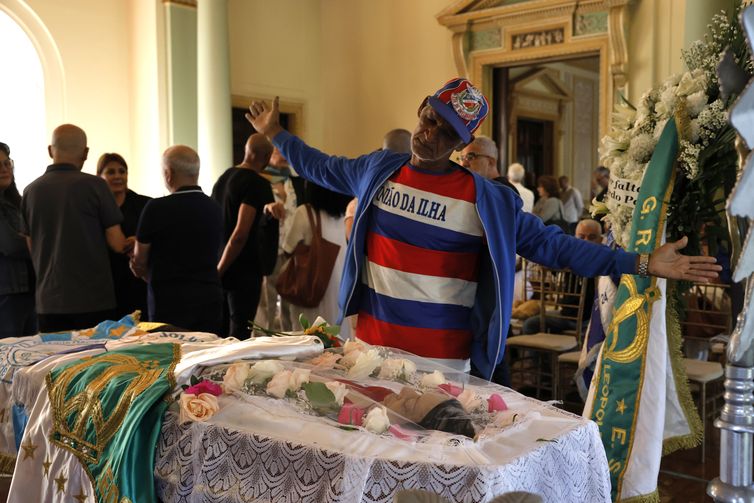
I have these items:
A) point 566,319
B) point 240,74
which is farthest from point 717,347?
point 240,74

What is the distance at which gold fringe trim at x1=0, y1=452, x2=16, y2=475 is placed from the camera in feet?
8.26

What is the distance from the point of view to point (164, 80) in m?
8.47

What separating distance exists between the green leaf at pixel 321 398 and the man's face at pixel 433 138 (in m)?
0.89

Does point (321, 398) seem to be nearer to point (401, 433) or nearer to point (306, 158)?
point (401, 433)

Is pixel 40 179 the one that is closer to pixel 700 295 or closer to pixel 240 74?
pixel 700 295

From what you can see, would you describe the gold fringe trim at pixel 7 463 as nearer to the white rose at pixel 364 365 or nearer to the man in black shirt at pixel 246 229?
the white rose at pixel 364 365

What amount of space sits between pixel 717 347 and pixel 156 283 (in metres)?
3.30

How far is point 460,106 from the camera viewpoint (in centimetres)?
242

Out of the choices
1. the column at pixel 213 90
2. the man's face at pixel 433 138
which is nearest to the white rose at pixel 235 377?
the man's face at pixel 433 138

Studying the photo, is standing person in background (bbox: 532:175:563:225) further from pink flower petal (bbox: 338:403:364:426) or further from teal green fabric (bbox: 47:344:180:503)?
pink flower petal (bbox: 338:403:364:426)

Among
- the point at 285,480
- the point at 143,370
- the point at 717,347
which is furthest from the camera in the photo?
the point at 717,347

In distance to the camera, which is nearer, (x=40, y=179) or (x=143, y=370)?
(x=143, y=370)

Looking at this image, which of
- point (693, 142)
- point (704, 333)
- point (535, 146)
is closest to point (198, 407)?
point (693, 142)

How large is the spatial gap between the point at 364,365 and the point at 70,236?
2095 millimetres
